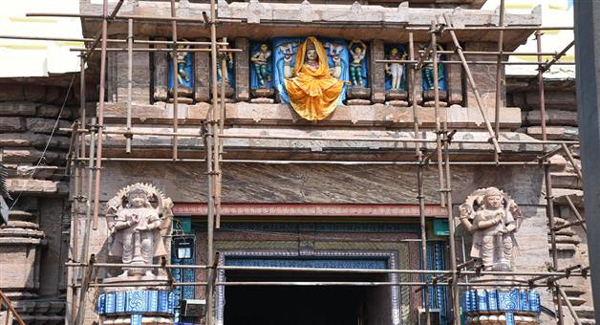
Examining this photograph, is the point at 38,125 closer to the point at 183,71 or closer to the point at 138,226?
the point at 183,71

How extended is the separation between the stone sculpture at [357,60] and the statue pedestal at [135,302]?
4.57 meters

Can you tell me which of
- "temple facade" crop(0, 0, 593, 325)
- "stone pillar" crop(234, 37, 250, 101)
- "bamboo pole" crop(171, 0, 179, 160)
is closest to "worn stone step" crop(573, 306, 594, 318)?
"temple facade" crop(0, 0, 593, 325)

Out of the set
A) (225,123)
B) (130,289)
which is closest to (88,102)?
(225,123)

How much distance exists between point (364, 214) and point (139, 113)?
378cm

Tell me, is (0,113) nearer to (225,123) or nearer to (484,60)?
(225,123)

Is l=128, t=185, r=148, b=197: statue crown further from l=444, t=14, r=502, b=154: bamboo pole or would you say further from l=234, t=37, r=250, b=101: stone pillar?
l=444, t=14, r=502, b=154: bamboo pole

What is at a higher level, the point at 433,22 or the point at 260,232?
the point at 433,22

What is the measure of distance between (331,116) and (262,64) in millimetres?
1368

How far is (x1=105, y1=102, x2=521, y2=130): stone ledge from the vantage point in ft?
53.9

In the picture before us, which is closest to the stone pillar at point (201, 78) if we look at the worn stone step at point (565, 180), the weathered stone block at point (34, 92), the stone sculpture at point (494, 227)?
the weathered stone block at point (34, 92)

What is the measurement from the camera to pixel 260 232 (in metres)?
16.7

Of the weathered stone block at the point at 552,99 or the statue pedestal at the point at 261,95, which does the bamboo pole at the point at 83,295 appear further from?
the weathered stone block at the point at 552,99

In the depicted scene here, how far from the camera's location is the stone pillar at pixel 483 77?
17.3 metres

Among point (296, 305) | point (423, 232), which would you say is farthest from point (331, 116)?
point (296, 305)
